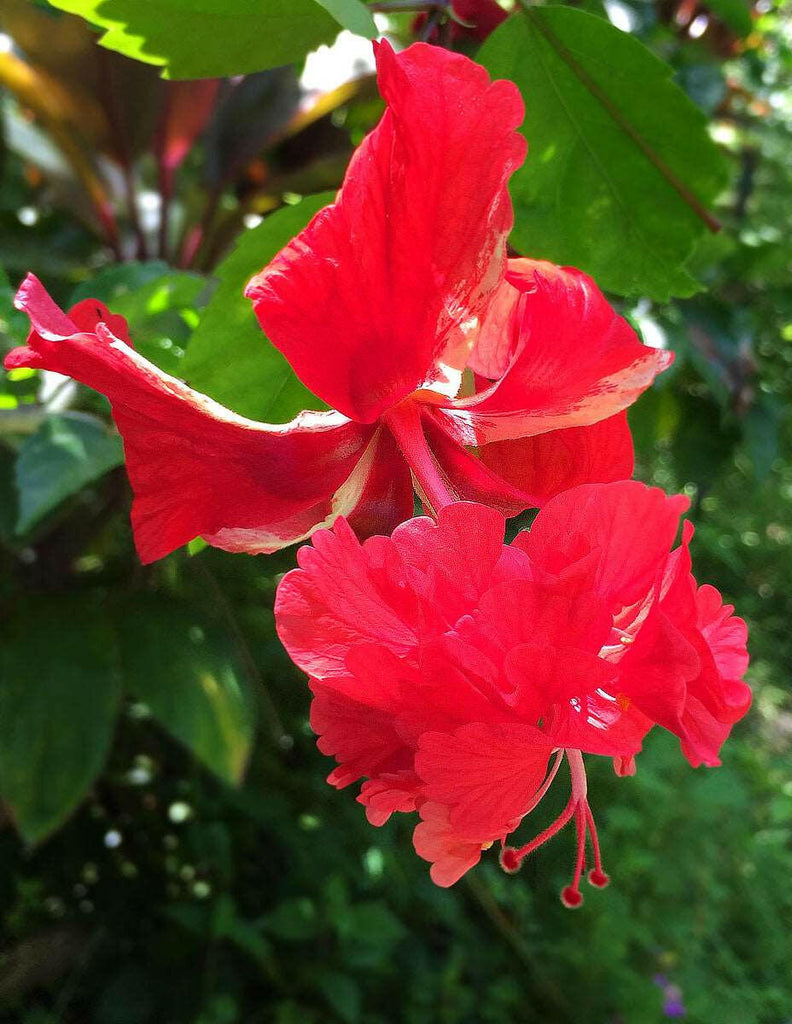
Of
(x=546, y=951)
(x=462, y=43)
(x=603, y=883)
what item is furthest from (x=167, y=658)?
(x=603, y=883)

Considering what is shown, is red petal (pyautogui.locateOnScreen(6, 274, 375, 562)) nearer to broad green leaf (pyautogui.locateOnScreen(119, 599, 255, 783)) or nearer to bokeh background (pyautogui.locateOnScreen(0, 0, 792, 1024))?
bokeh background (pyautogui.locateOnScreen(0, 0, 792, 1024))

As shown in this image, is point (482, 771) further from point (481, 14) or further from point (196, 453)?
point (481, 14)

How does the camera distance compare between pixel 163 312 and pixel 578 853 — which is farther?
pixel 163 312

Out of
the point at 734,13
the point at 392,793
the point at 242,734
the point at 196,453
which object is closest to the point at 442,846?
the point at 392,793

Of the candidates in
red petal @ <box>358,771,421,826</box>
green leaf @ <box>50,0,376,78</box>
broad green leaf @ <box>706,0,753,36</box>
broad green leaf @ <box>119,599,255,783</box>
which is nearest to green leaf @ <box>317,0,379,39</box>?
green leaf @ <box>50,0,376,78</box>

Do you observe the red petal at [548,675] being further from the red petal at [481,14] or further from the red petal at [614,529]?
the red petal at [481,14]
